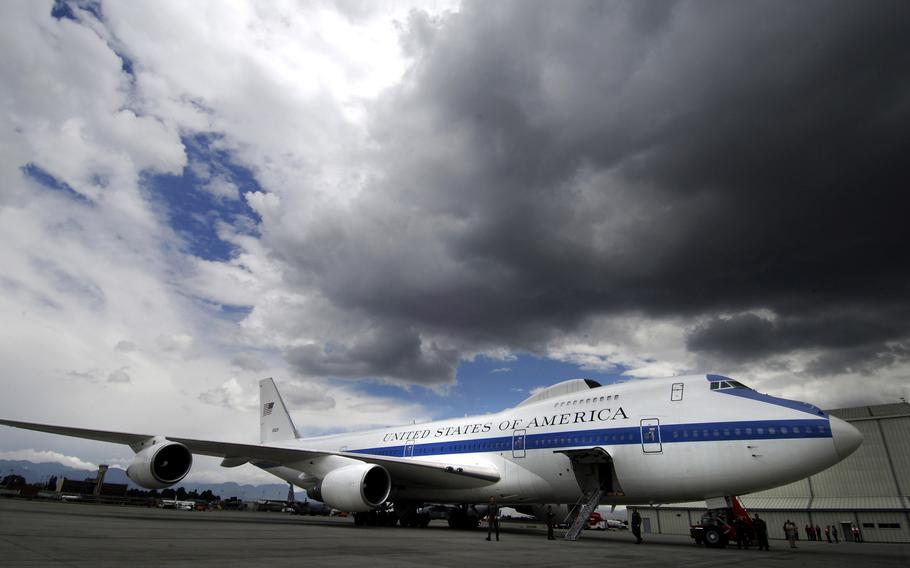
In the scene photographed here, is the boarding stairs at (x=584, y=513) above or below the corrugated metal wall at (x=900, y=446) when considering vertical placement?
below

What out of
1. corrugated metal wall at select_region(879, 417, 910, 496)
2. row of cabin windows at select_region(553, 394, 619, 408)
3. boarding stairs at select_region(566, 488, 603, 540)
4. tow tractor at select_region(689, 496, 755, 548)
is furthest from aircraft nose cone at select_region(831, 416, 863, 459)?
corrugated metal wall at select_region(879, 417, 910, 496)

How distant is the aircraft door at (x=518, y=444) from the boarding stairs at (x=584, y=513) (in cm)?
282

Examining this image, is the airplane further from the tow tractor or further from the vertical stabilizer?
the vertical stabilizer

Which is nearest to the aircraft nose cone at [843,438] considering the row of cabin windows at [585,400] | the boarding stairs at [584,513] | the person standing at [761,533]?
the person standing at [761,533]

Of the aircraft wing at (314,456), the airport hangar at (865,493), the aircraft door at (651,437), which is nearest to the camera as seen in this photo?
the aircraft door at (651,437)

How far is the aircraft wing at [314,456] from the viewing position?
19.8 m

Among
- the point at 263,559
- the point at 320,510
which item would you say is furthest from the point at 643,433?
the point at 320,510

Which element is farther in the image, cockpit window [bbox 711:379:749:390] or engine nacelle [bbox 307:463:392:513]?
engine nacelle [bbox 307:463:392:513]

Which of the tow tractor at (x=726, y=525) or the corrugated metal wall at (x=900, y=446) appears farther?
the corrugated metal wall at (x=900, y=446)

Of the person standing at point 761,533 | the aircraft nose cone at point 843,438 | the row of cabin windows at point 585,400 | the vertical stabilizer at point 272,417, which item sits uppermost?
the vertical stabilizer at point 272,417

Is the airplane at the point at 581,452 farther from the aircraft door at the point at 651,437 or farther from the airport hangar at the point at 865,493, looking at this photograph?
the airport hangar at the point at 865,493

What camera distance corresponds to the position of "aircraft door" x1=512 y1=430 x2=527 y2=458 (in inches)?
782

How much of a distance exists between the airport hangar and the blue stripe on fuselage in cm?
2681

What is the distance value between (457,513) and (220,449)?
12076mm
